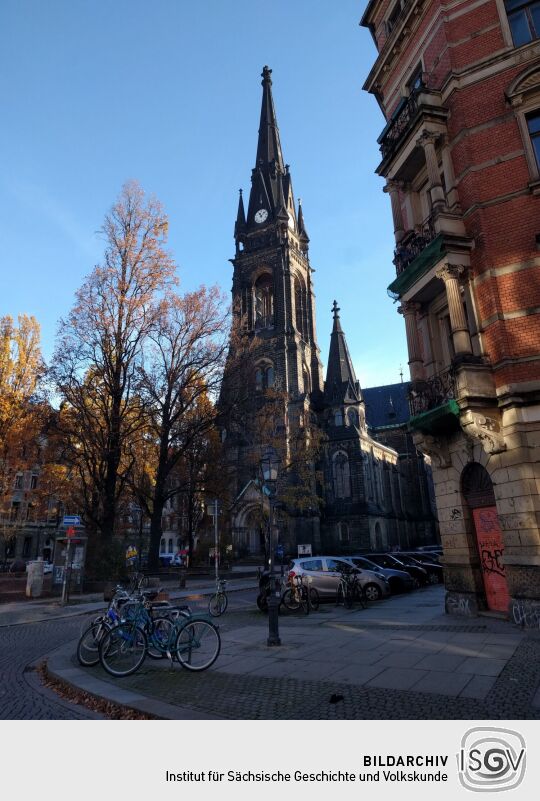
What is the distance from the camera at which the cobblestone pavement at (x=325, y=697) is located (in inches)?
194

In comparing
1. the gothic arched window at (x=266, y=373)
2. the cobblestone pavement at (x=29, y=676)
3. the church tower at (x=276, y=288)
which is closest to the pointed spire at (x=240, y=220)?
the church tower at (x=276, y=288)

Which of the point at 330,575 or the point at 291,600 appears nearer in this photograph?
the point at 291,600

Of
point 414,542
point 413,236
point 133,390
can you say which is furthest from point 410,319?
point 414,542

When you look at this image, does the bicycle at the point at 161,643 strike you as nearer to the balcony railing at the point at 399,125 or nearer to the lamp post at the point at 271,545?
the lamp post at the point at 271,545

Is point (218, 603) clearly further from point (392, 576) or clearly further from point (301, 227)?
point (301, 227)

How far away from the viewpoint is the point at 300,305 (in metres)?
59.6

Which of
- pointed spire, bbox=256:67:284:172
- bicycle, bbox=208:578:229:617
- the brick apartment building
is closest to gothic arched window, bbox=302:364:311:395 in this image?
pointed spire, bbox=256:67:284:172

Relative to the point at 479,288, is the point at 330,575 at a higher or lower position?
lower

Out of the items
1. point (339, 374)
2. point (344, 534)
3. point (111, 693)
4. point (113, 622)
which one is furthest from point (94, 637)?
point (339, 374)

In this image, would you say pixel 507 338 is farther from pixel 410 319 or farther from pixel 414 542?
pixel 414 542

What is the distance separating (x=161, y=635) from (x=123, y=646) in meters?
0.61

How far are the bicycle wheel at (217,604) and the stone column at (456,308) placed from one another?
9.89 meters

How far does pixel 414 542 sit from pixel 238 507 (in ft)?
88.4

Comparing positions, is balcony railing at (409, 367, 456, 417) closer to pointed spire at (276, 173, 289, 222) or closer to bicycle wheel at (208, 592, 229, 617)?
bicycle wheel at (208, 592, 229, 617)
